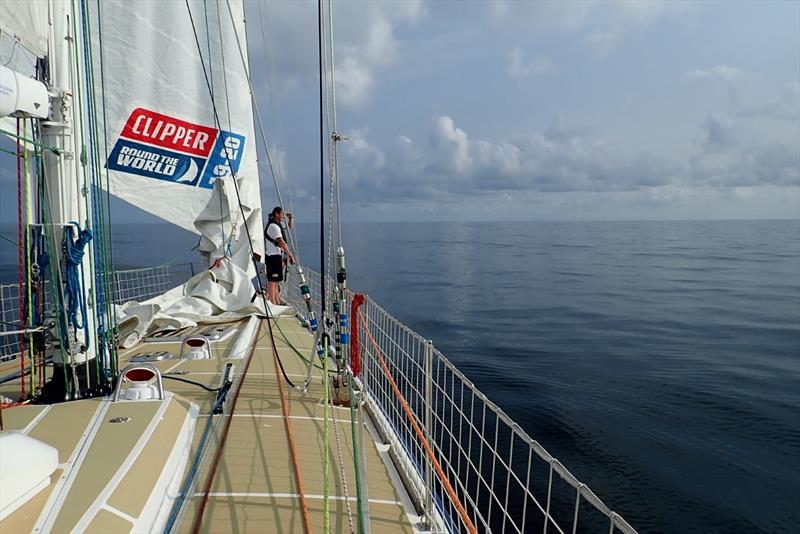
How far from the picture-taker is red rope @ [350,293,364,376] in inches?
189

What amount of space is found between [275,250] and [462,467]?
532 cm

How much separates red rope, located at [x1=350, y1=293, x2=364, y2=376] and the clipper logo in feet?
18.0

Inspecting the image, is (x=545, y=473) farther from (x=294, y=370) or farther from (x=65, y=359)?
(x=65, y=359)

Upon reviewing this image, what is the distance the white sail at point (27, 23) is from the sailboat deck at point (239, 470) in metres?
2.55

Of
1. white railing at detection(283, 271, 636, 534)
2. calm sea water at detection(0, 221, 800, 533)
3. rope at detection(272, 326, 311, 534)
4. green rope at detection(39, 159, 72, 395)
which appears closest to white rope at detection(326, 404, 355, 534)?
rope at detection(272, 326, 311, 534)

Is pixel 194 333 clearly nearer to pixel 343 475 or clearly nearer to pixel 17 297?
pixel 17 297

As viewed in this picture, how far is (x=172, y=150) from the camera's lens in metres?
9.87

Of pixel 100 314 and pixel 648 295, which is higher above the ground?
pixel 100 314

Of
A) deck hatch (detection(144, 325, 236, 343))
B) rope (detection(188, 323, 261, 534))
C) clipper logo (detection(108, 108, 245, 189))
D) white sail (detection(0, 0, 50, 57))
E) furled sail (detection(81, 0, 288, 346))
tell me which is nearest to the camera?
rope (detection(188, 323, 261, 534))

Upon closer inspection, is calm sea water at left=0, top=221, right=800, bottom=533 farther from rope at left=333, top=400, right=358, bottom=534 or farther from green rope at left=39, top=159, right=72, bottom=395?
green rope at left=39, top=159, right=72, bottom=395

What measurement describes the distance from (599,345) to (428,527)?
1177cm

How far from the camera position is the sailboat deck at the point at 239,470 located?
8.52ft

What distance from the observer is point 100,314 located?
169 inches

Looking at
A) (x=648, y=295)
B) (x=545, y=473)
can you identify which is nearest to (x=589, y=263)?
(x=648, y=295)
